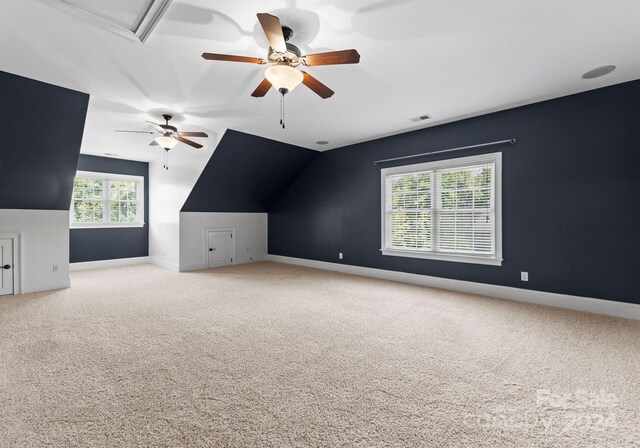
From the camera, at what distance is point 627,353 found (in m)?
2.58

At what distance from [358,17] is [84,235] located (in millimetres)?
7273

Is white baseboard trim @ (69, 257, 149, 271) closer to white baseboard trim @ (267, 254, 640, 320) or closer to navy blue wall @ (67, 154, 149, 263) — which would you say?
navy blue wall @ (67, 154, 149, 263)

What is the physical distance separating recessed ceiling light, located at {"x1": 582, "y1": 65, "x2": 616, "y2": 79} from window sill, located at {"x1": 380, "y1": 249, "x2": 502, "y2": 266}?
239 centimetres

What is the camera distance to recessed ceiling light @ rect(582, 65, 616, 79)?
10.1 ft

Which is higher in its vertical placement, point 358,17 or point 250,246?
point 358,17

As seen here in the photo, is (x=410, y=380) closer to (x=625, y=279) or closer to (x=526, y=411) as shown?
(x=526, y=411)

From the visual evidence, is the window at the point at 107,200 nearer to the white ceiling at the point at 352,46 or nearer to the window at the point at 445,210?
the white ceiling at the point at 352,46

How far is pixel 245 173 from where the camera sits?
638 centimetres

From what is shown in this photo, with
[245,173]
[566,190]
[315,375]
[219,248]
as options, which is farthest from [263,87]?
[219,248]

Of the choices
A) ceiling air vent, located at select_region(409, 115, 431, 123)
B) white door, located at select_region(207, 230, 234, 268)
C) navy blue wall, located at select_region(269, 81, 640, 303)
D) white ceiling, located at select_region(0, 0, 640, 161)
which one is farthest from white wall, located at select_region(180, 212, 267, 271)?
ceiling air vent, located at select_region(409, 115, 431, 123)

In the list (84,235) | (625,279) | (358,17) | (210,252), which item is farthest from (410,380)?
(84,235)

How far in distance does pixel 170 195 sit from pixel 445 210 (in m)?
5.78

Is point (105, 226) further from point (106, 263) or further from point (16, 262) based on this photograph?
point (16, 262)

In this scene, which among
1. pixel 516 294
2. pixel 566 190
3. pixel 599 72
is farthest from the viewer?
pixel 516 294
